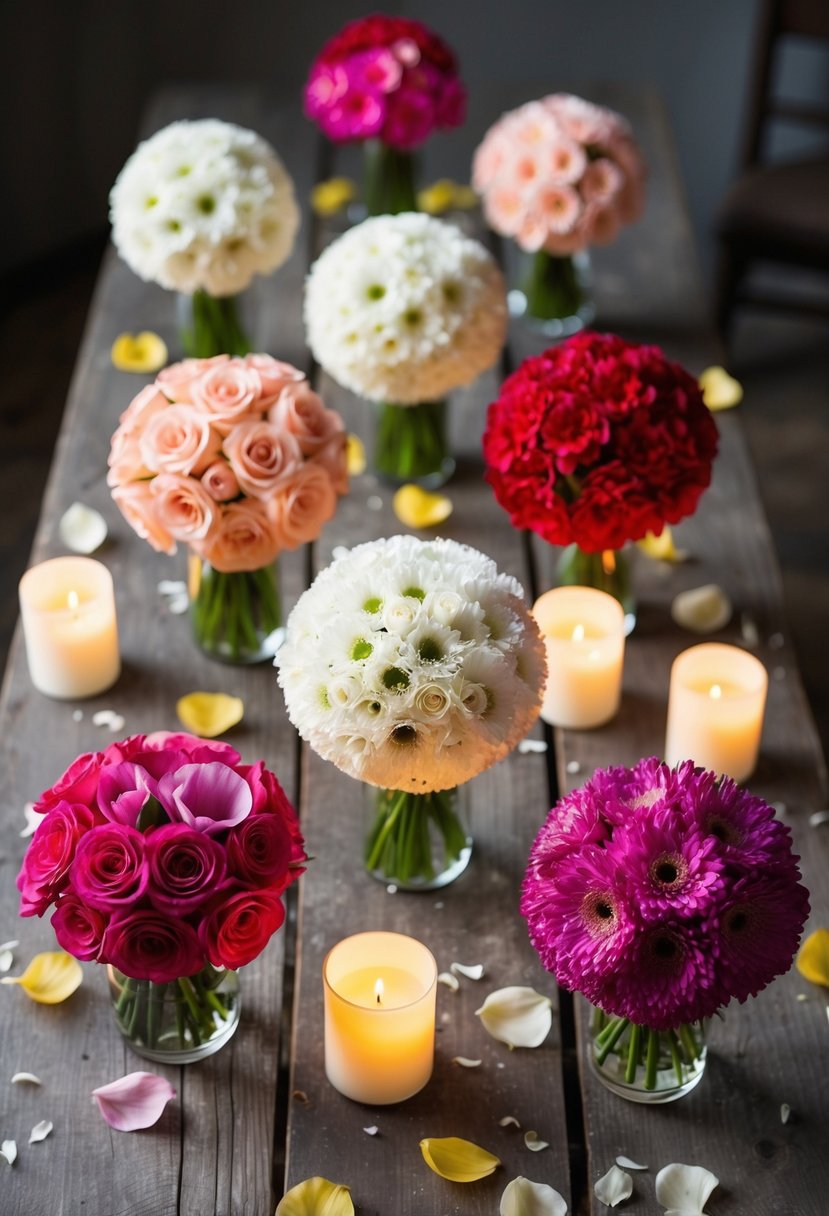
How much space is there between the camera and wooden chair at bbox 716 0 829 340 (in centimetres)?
271

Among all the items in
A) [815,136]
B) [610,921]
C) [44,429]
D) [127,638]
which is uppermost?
[610,921]

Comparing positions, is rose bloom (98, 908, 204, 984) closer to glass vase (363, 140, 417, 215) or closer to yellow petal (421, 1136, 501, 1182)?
yellow petal (421, 1136, 501, 1182)

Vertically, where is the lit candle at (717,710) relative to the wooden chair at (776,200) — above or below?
above

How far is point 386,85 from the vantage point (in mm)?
1987

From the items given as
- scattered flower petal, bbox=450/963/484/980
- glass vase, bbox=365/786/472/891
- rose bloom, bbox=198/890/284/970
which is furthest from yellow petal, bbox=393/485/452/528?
rose bloom, bbox=198/890/284/970

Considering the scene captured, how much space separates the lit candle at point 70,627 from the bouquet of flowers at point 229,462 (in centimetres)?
11

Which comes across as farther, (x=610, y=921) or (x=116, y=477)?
(x=116, y=477)

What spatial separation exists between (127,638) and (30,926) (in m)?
0.39

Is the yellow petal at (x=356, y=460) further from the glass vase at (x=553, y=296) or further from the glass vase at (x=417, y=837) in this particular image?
the glass vase at (x=417, y=837)

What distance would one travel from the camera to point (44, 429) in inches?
117

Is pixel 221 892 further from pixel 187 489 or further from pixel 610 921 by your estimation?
pixel 187 489

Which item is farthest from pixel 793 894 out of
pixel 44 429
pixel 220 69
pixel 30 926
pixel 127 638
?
pixel 220 69

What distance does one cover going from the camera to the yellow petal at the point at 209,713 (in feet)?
4.54

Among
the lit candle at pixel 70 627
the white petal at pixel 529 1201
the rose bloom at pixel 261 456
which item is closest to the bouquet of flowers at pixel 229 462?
the rose bloom at pixel 261 456
